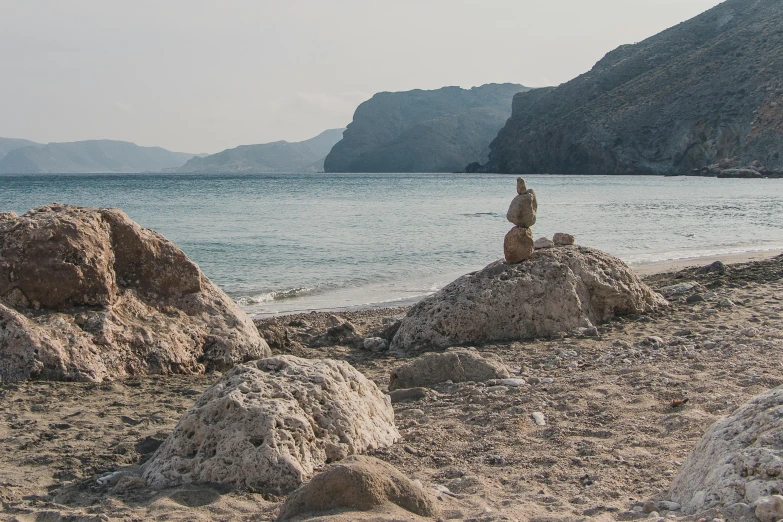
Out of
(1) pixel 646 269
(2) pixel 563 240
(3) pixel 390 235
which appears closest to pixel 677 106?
(3) pixel 390 235

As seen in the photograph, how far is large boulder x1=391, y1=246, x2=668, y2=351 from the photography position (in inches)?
307

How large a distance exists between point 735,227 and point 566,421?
20.9 m

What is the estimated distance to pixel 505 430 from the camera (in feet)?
15.1

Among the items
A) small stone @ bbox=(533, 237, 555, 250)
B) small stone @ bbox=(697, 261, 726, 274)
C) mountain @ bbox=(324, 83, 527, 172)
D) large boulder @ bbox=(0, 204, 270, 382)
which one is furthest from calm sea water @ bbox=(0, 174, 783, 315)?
mountain @ bbox=(324, 83, 527, 172)

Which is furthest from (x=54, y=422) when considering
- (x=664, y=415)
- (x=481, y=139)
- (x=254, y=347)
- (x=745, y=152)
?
(x=481, y=139)

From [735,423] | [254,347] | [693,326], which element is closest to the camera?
[735,423]

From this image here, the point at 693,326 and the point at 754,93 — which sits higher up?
the point at 754,93

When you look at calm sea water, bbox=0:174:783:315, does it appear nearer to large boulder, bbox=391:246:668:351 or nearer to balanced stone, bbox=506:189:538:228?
large boulder, bbox=391:246:668:351

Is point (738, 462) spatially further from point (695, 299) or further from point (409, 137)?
point (409, 137)

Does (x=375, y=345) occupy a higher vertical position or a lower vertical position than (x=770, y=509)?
lower

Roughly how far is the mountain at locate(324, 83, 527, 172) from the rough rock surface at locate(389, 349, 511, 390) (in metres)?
142

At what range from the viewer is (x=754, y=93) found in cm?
6869

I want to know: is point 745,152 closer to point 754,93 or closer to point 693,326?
point 754,93

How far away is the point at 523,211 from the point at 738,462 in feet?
17.6
